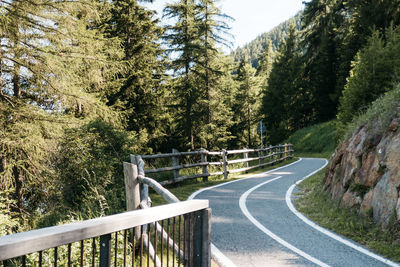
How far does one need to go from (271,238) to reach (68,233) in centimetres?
477

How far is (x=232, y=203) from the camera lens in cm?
855

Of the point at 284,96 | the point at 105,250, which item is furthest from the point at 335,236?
the point at 284,96

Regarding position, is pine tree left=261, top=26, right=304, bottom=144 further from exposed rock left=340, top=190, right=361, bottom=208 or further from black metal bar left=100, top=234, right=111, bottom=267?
black metal bar left=100, top=234, right=111, bottom=267

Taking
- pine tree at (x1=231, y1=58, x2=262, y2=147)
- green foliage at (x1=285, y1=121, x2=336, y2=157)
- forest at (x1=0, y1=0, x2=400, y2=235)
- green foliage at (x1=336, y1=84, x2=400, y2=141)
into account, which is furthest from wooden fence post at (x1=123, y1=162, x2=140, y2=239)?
pine tree at (x1=231, y1=58, x2=262, y2=147)

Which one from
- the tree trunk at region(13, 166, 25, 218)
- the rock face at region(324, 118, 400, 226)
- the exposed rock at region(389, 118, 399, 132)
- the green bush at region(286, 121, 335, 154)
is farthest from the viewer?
the green bush at region(286, 121, 335, 154)

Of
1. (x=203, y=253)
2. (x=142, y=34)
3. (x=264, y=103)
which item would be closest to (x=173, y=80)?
(x=142, y=34)

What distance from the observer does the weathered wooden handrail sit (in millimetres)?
1334

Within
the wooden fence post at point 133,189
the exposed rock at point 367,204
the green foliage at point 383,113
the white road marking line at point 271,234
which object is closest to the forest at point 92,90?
the wooden fence post at point 133,189

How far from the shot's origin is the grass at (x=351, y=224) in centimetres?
489

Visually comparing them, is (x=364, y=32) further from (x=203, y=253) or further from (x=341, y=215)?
(x=203, y=253)

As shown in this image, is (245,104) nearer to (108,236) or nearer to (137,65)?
(137,65)

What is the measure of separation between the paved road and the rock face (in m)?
1.06

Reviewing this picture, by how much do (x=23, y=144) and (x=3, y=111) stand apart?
112 cm

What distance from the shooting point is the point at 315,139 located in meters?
36.4
